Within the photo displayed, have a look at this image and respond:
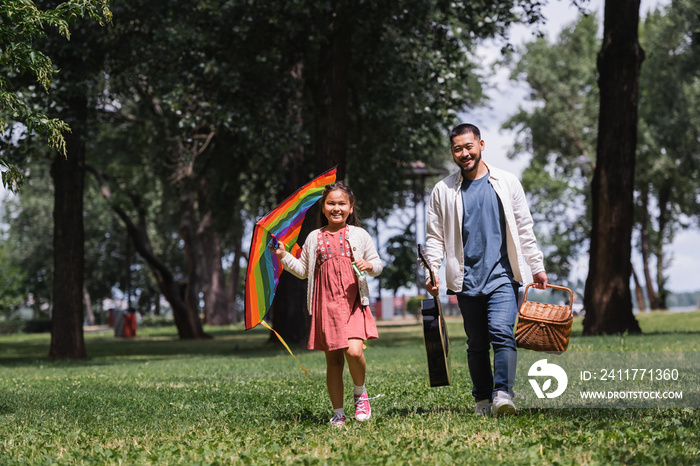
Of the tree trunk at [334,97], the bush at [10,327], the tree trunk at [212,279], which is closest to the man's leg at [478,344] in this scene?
the tree trunk at [334,97]

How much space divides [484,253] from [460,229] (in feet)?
0.85

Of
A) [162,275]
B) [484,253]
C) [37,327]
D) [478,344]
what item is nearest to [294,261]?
[484,253]

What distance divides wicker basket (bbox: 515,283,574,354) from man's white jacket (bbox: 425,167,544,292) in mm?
233

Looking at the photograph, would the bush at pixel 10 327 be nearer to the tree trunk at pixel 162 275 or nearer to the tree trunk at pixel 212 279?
the tree trunk at pixel 212 279

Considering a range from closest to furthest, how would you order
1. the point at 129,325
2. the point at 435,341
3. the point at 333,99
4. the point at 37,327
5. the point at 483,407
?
the point at 435,341 < the point at 483,407 < the point at 333,99 < the point at 129,325 < the point at 37,327

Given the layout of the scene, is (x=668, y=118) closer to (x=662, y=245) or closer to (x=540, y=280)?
(x=662, y=245)

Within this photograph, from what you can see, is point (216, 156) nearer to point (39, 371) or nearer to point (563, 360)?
point (39, 371)

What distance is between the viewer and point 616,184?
56.2 feet

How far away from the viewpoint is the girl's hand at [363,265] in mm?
6238

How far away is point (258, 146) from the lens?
18.4 metres

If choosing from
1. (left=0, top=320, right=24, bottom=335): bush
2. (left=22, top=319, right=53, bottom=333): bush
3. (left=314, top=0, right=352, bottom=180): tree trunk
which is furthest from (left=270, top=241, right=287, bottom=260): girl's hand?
(left=0, top=320, right=24, bottom=335): bush

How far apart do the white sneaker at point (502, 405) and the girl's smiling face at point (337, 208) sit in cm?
176

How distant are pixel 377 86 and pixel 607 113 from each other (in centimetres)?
521

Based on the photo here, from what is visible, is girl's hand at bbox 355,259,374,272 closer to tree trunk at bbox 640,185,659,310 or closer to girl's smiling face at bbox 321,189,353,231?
girl's smiling face at bbox 321,189,353,231
